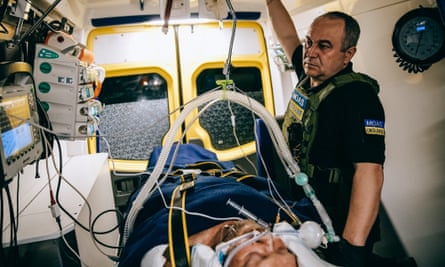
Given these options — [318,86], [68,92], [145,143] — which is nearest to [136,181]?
[145,143]

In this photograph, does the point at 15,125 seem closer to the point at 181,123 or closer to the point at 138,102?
the point at 181,123

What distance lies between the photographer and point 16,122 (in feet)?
3.72

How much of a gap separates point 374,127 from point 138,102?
2478 mm

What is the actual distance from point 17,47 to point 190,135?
1.94 metres

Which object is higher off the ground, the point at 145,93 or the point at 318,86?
the point at 145,93

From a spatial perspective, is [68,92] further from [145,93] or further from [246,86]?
[246,86]

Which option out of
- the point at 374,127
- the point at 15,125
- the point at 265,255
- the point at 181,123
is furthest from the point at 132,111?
the point at 265,255

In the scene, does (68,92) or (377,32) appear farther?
(377,32)

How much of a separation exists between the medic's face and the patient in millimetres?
780

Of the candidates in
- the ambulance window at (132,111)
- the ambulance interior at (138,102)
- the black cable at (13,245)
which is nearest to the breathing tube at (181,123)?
the ambulance interior at (138,102)

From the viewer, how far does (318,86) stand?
1.74m

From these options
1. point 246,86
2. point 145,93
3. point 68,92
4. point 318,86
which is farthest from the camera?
point 246,86

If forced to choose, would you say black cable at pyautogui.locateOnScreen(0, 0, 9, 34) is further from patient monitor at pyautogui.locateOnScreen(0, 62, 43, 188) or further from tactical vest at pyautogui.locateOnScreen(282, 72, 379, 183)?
tactical vest at pyautogui.locateOnScreen(282, 72, 379, 183)

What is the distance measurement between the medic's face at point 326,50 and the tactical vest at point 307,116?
11 cm
